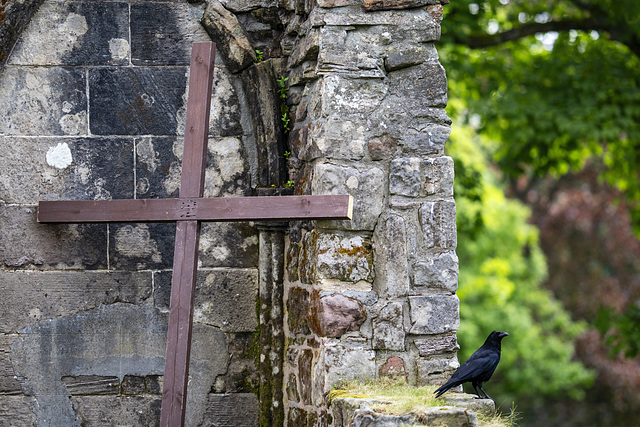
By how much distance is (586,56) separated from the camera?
609 cm

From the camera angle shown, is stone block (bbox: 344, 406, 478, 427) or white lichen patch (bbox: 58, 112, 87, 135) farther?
white lichen patch (bbox: 58, 112, 87, 135)

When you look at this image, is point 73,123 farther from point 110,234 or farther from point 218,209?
point 218,209

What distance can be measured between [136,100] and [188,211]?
2.66 feet

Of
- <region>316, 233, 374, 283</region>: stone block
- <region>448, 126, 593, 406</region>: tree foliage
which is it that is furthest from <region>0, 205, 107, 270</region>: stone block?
<region>448, 126, 593, 406</region>: tree foliage

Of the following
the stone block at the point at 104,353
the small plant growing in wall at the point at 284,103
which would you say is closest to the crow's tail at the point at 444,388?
the stone block at the point at 104,353

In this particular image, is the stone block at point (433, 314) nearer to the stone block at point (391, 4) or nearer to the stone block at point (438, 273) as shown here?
the stone block at point (438, 273)

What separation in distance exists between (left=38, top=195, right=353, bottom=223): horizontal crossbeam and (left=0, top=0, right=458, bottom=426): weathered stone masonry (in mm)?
135

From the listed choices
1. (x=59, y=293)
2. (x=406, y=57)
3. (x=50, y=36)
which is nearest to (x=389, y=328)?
(x=406, y=57)

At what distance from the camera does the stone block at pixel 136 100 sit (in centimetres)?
336

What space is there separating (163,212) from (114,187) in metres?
A: 0.56

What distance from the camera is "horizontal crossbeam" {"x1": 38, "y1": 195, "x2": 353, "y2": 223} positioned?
110 inches

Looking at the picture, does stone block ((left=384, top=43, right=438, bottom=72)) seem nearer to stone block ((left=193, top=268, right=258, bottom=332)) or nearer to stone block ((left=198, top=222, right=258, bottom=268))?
stone block ((left=198, top=222, right=258, bottom=268))

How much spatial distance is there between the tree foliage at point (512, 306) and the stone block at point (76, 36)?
708cm

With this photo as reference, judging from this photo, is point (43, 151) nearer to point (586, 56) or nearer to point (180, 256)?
point (180, 256)
